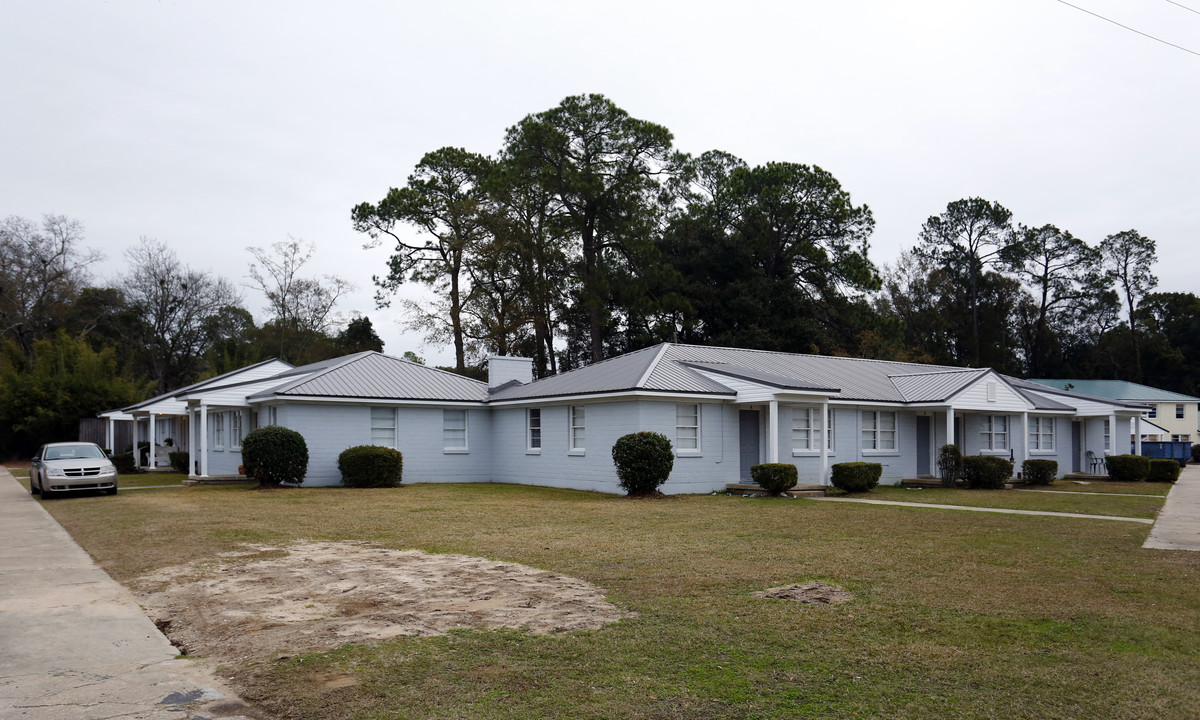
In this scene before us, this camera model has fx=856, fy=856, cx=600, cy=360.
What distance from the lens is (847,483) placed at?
2428 centimetres

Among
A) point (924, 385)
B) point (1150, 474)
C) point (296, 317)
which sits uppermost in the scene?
point (296, 317)

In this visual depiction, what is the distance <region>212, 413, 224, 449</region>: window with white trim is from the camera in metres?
31.7

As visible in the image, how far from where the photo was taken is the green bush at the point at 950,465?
27781 mm

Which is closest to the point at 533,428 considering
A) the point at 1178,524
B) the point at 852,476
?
the point at 852,476

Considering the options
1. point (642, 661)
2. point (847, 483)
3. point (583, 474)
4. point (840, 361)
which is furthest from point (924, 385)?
point (642, 661)

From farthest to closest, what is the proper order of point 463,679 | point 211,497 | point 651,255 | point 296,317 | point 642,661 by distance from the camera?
point 296,317, point 651,255, point 211,497, point 642,661, point 463,679

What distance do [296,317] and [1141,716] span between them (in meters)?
55.0

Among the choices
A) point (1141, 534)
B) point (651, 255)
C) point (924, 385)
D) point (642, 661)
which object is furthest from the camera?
point (651, 255)

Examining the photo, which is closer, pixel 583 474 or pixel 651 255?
pixel 583 474

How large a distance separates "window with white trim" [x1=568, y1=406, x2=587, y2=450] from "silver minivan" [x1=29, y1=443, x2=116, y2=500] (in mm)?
12634

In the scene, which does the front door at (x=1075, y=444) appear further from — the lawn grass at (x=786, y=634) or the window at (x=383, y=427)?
the window at (x=383, y=427)

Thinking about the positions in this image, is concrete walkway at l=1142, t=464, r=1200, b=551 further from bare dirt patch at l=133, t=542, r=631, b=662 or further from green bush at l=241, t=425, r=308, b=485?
green bush at l=241, t=425, r=308, b=485

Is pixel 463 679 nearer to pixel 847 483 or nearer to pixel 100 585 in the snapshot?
pixel 100 585

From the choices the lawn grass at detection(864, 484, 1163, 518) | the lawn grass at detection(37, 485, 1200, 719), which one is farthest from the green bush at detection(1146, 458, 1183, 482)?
the lawn grass at detection(37, 485, 1200, 719)
